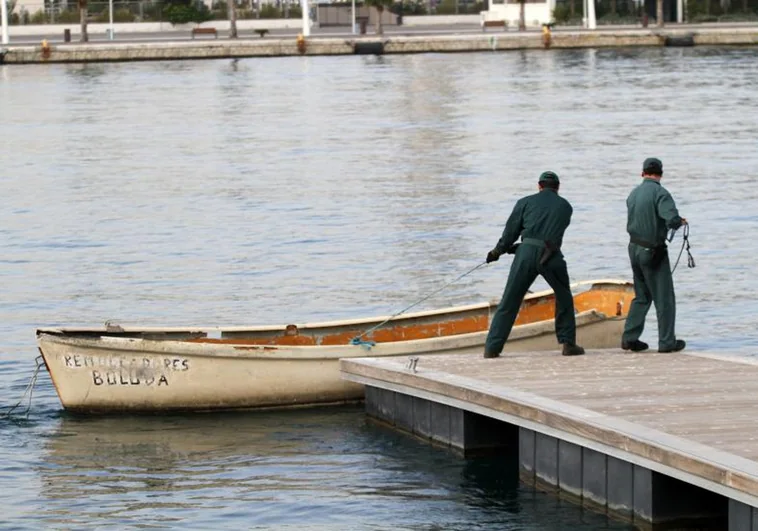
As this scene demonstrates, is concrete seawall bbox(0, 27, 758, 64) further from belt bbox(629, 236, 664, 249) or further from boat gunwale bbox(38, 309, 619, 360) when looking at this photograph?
belt bbox(629, 236, 664, 249)

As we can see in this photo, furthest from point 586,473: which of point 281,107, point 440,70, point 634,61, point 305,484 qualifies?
point 634,61

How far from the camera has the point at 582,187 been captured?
129 feet

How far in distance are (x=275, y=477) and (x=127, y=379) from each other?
239 centimetres

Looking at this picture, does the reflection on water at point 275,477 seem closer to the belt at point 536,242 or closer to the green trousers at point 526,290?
the green trousers at point 526,290

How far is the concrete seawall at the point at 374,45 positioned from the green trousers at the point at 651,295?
75496 millimetres

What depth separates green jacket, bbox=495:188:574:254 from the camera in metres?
16.8

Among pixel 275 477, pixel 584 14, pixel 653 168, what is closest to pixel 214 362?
pixel 275 477

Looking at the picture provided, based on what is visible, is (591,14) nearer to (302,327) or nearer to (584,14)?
(584,14)

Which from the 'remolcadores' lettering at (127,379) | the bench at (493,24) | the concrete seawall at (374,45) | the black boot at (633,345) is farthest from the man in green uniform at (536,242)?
the bench at (493,24)

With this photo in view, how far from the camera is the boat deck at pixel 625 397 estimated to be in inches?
520

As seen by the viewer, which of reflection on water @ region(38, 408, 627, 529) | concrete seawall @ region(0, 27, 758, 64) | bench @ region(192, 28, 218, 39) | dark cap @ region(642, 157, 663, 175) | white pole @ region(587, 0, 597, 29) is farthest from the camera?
bench @ region(192, 28, 218, 39)

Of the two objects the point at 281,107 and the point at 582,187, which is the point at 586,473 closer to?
the point at 582,187

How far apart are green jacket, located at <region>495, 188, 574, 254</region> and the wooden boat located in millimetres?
1727

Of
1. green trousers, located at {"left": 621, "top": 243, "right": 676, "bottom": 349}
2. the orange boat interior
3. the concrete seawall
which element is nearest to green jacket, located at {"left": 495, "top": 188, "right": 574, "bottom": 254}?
green trousers, located at {"left": 621, "top": 243, "right": 676, "bottom": 349}
